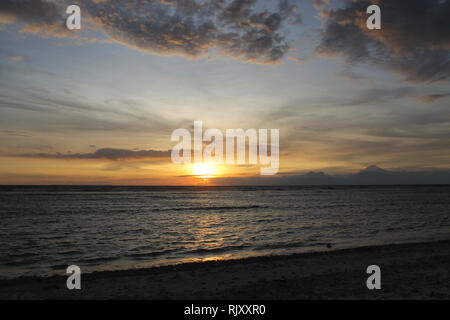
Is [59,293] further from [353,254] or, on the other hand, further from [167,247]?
[353,254]

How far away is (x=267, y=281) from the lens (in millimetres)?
11625

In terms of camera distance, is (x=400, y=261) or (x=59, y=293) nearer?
(x=59, y=293)

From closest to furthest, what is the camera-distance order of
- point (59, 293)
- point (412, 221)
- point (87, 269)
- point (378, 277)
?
point (59, 293) → point (378, 277) → point (87, 269) → point (412, 221)

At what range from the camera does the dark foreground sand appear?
10141mm

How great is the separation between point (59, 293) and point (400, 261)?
51.9 feet

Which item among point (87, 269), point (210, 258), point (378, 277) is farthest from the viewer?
point (210, 258)

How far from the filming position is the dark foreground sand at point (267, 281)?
1014 cm

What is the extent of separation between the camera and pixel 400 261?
14727 millimetres

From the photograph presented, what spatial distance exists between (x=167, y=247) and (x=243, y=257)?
5.76 m
